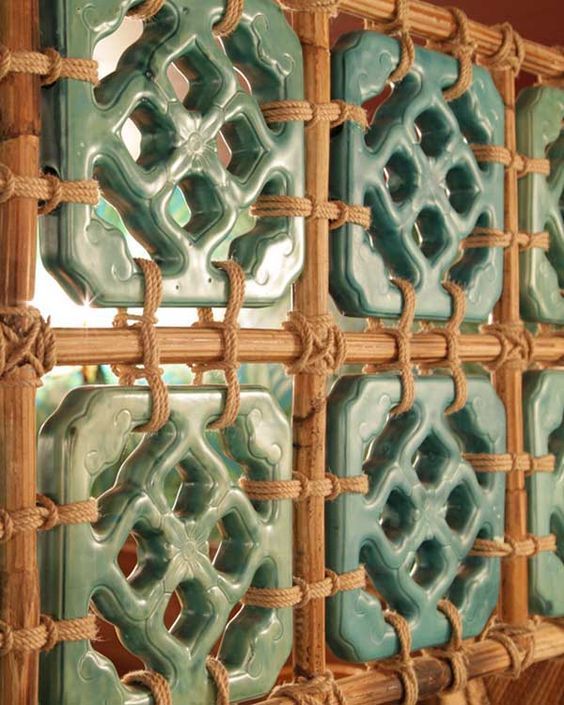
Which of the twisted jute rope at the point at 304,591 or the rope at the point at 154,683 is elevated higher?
the twisted jute rope at the point at 304,591

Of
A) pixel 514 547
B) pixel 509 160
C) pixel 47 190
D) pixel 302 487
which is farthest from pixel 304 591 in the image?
pixel 509 160

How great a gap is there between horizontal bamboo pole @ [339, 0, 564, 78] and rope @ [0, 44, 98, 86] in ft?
0.99

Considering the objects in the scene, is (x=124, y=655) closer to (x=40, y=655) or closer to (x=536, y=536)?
(x=536, y=536)

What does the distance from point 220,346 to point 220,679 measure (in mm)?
272

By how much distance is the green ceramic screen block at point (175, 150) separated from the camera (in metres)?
0.84

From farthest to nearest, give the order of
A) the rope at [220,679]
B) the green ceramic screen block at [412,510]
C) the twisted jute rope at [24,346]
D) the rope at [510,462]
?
the rope at [510,462] → the green ceramic screen block at [412,510] → the rope at [220,679] → the twisted jute rope at [24,346]

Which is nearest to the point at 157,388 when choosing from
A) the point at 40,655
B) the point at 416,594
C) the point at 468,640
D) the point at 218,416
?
the point at 218,416

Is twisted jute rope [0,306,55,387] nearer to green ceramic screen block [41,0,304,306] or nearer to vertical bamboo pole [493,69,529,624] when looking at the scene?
green ceramic screen block [41,0,304,306]

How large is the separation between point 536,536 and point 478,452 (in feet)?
0.42

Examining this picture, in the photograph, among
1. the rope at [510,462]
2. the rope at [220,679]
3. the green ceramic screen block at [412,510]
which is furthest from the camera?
the rope at [510,462]

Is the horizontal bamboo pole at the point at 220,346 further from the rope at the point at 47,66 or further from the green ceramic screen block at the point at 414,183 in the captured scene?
the rope at the point at 47,66

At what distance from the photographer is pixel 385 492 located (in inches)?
41.4

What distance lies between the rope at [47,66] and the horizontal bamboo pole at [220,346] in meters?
0.19

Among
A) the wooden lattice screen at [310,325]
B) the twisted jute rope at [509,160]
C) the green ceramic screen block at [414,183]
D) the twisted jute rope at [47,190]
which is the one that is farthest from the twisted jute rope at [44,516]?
the twisted jute rope at [509,160]
